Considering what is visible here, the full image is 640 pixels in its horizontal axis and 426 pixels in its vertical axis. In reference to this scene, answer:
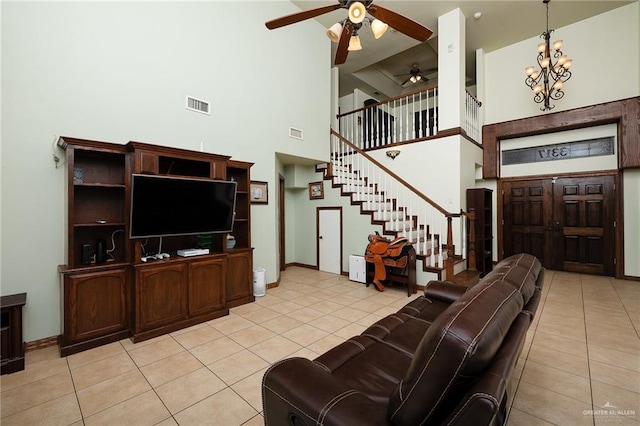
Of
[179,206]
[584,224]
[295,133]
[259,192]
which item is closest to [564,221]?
[584,224]

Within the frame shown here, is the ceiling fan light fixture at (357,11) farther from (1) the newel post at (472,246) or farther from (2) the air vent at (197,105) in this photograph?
(1) the newel post at (472,246)

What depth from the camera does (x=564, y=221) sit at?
5.86 m

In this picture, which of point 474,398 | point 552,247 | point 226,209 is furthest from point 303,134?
point 552,247

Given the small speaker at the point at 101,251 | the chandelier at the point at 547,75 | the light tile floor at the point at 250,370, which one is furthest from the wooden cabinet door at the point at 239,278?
the chandelier at the point at 547,75

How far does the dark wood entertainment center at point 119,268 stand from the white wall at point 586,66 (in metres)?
6.59

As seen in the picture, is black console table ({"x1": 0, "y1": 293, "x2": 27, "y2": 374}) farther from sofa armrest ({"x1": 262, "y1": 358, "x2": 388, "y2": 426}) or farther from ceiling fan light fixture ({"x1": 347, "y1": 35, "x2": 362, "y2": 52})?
ceiling fan light fixture ({"x1": 347, "y1": 35, "x2": 362, "y2": 52})

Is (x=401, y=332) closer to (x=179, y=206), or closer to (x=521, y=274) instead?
(x=521, y=274)

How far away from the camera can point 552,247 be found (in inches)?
236

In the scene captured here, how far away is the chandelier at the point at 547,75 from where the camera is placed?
5020mm

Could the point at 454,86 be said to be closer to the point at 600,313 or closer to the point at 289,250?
the point at 600,313

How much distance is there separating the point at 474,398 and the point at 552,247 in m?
6.99

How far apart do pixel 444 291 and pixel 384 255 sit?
193 centimetres

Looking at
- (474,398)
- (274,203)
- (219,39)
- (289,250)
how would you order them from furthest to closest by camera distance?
(289,250) → (274,203) → (219,39) → (474,398)

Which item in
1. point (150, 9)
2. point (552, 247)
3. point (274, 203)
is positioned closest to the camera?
point (150, 9)
